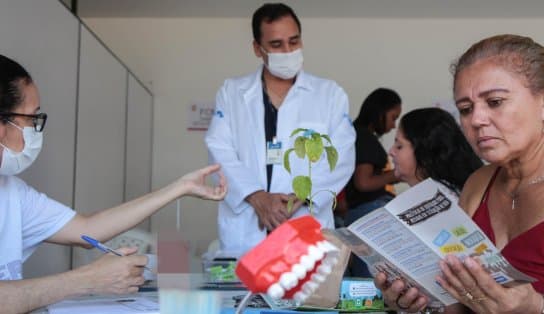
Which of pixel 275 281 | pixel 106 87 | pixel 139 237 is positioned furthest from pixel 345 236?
pixel 106 87

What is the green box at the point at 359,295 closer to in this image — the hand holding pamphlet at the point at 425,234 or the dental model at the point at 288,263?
the hand holding pamphlet at the point at 425,234

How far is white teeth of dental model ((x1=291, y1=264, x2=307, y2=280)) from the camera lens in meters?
0.57

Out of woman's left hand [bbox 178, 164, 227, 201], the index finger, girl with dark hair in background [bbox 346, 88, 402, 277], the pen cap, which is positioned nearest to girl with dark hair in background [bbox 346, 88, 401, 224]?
girl with dark hair in background [bbox 346, 88, 402, 277]

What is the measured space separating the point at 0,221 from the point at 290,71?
4.12 ft

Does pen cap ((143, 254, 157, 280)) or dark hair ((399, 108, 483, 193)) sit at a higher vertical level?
dark hair ((399, 108, 483, 193))

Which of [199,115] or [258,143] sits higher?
[199,115]

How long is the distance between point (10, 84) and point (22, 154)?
175 millimetres

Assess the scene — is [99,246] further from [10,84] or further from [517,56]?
[517,56]

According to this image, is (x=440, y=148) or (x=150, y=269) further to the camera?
(x=440, y=148)

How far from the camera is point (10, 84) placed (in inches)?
55.6

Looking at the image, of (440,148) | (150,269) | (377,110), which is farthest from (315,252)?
(377,110)

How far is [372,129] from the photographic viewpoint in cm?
328

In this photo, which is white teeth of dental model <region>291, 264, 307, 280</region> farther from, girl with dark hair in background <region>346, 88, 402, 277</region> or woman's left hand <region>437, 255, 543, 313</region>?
girl with dark hair in background <region>346, 88, 402, 277</region>

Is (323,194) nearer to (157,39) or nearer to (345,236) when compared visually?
(345,236)
